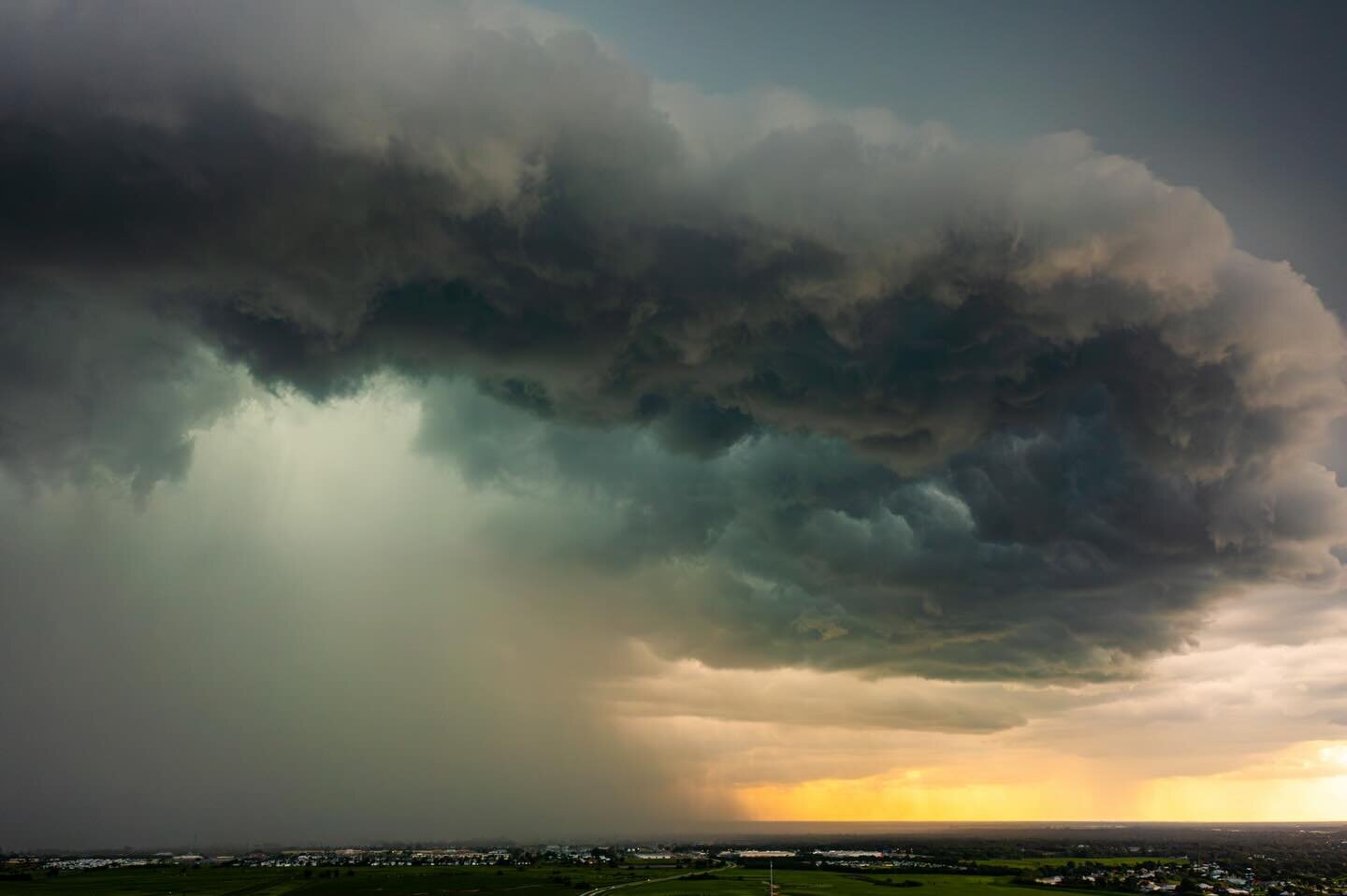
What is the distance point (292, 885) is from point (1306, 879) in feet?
740

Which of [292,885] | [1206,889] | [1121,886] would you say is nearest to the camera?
[1206,889]

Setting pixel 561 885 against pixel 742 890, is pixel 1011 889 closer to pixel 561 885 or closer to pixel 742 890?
pixel 742 890

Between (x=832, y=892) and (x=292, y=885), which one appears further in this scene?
(x=292, y=885)

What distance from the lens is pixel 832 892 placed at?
570ft

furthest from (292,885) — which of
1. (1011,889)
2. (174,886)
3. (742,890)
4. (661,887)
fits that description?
(1011,889)

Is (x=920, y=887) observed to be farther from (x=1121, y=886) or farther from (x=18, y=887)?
(x=18, y=887)

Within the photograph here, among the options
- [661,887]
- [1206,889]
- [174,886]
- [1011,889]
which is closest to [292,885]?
[174,886]

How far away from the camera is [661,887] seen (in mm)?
181250

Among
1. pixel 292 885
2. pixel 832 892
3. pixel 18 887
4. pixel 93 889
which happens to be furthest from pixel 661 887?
pixel 18 887

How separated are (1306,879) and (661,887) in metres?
141

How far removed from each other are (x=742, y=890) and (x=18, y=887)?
511ft

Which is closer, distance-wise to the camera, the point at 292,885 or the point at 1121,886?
the point at 1121,886

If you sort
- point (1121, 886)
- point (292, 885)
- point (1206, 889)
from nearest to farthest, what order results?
point (1206, 889), point (1121, 886), point (292, 885)

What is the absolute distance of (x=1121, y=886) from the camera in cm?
18400
